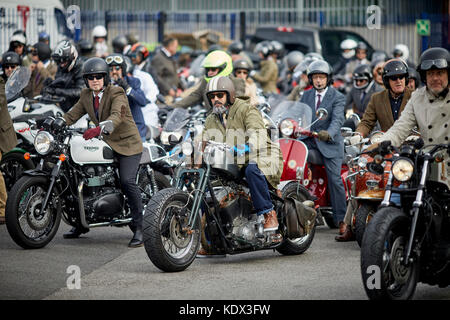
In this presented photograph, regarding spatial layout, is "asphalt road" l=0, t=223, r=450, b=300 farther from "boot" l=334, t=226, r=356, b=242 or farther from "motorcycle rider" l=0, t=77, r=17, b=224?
"motorcycle rider" l=0, t=77, r=17, b=224

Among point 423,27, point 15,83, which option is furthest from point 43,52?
point 423,27

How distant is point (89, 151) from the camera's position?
1020 cm

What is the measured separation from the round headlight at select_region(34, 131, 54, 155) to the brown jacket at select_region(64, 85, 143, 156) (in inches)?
15.6

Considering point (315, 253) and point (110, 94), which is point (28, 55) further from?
point (315, 253)

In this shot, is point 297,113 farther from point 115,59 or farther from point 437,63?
point 437,63

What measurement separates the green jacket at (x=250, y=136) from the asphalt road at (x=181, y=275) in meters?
0.90

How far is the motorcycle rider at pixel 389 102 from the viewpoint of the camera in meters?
10.5

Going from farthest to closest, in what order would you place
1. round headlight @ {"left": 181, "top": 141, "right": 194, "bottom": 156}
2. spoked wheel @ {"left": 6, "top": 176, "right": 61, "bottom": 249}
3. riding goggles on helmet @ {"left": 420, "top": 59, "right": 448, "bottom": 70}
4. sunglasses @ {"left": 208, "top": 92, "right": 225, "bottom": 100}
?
spoked wheel @ {"left": 6, "top": 176, "right": 61, "bottom": 249} < sunglasses @ {"left": 208, "top": 92, "right": 225, "bottom": 100} < round headlight @ {"left": 181, "top": 141, "right": 194, "bottom": 156} < riding goggles on helmet @ {"left": 420, "top": 59, "right": 448, "bottom": 70}

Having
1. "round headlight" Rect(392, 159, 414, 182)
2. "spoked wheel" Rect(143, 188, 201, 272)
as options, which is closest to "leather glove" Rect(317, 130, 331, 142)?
"spoked wheel" Rect(143, 188, 201, 272)

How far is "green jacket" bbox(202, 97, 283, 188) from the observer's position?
8961 millimetres

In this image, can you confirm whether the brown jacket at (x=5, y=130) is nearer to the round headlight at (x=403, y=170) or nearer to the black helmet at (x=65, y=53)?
the black helmet at (x=65, y=53)

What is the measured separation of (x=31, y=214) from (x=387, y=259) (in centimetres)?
423

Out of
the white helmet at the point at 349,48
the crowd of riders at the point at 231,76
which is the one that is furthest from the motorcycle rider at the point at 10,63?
the white helmet at the point at 349,48
